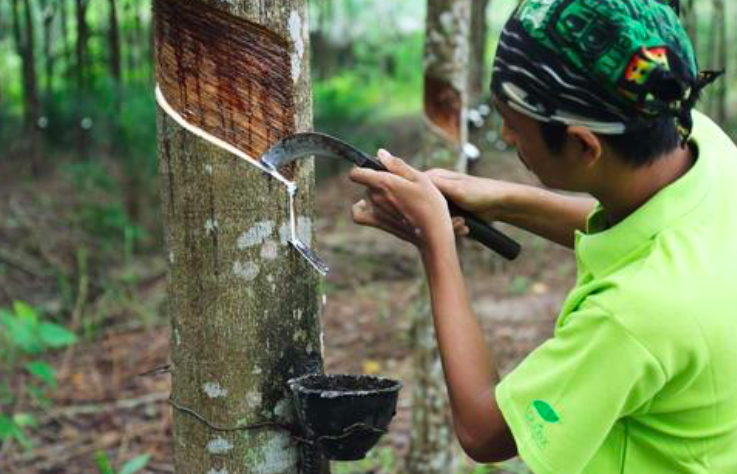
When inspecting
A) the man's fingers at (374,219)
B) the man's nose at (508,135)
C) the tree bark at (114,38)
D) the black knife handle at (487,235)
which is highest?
the man's nose at (508,135)

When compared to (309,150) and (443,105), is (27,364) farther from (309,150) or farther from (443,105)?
(309,150)

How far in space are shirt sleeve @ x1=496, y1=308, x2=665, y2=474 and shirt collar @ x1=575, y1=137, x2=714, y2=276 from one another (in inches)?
5.3

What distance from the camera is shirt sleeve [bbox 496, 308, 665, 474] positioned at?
1513 millimetres

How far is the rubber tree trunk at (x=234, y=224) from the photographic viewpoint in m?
1.90

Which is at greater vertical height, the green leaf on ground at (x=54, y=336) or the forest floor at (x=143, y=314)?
the green leaf on ground at (x=54, y=336)

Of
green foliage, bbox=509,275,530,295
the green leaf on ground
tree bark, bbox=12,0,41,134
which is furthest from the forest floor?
tree bark, bbox=12,0,41,134

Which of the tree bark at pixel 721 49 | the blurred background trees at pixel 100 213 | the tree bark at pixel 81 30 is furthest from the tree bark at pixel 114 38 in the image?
the tree bark at pixel 721 49

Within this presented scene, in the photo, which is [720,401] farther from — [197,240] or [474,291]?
[474,291]

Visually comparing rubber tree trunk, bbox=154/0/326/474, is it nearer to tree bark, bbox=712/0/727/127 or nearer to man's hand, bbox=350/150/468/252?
man's hand, bbox=350/150/468/252

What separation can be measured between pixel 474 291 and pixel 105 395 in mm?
2765

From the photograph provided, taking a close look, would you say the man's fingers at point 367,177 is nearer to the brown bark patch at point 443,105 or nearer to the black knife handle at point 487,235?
the black knife handle at point 487,235

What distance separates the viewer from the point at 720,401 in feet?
5.21

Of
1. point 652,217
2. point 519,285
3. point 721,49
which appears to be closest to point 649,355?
point 652,217

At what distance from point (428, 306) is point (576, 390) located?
2.37m
